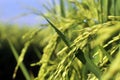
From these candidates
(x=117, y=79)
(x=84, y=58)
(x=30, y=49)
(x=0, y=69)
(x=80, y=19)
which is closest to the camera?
(x=117, y=79)

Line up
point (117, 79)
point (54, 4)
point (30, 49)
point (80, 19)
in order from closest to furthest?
point (117, 79) < point (80, 19) < point (54, 4) < point (30, 49)

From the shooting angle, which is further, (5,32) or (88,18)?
(5,32)

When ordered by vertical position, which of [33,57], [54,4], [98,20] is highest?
[98,20]

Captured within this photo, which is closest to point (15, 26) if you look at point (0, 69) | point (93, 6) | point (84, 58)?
point (0, 69)

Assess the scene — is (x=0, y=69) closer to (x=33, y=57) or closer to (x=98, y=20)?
(x=33, y=57)

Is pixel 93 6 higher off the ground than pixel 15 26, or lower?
higher

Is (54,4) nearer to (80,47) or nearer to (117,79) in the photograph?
(80,47)
